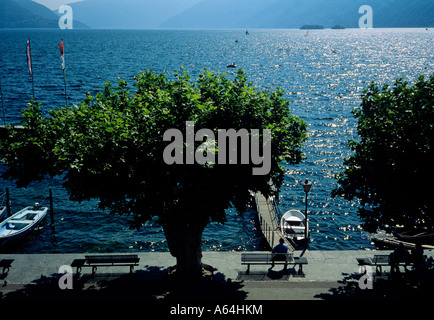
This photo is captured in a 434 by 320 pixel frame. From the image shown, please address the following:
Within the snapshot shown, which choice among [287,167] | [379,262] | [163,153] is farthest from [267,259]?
[287,167]

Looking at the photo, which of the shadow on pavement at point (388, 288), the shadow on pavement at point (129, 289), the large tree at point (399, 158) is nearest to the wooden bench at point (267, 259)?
the shadow on pavement at point (129, 289)

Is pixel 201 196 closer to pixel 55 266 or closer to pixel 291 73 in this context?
pixel 55 266

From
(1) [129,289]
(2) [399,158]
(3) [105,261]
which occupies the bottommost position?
(1) [129,289]

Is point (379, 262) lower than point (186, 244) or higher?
lower

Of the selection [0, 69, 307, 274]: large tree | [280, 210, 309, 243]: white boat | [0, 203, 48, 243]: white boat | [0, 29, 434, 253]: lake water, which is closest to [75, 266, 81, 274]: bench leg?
[0, 69, 307, 274]: large tree

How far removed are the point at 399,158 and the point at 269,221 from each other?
17.4 metres

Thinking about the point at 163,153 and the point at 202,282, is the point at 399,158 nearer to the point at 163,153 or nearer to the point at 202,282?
the point at 163,153

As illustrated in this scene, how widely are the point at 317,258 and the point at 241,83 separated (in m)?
10.6

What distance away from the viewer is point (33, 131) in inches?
719

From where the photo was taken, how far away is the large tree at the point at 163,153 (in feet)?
52.4

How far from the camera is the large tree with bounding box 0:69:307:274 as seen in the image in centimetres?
1597

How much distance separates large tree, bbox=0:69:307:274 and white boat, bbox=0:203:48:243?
14.1 m

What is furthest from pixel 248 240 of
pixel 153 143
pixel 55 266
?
pixel 153 143

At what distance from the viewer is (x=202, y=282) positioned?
725 inches
